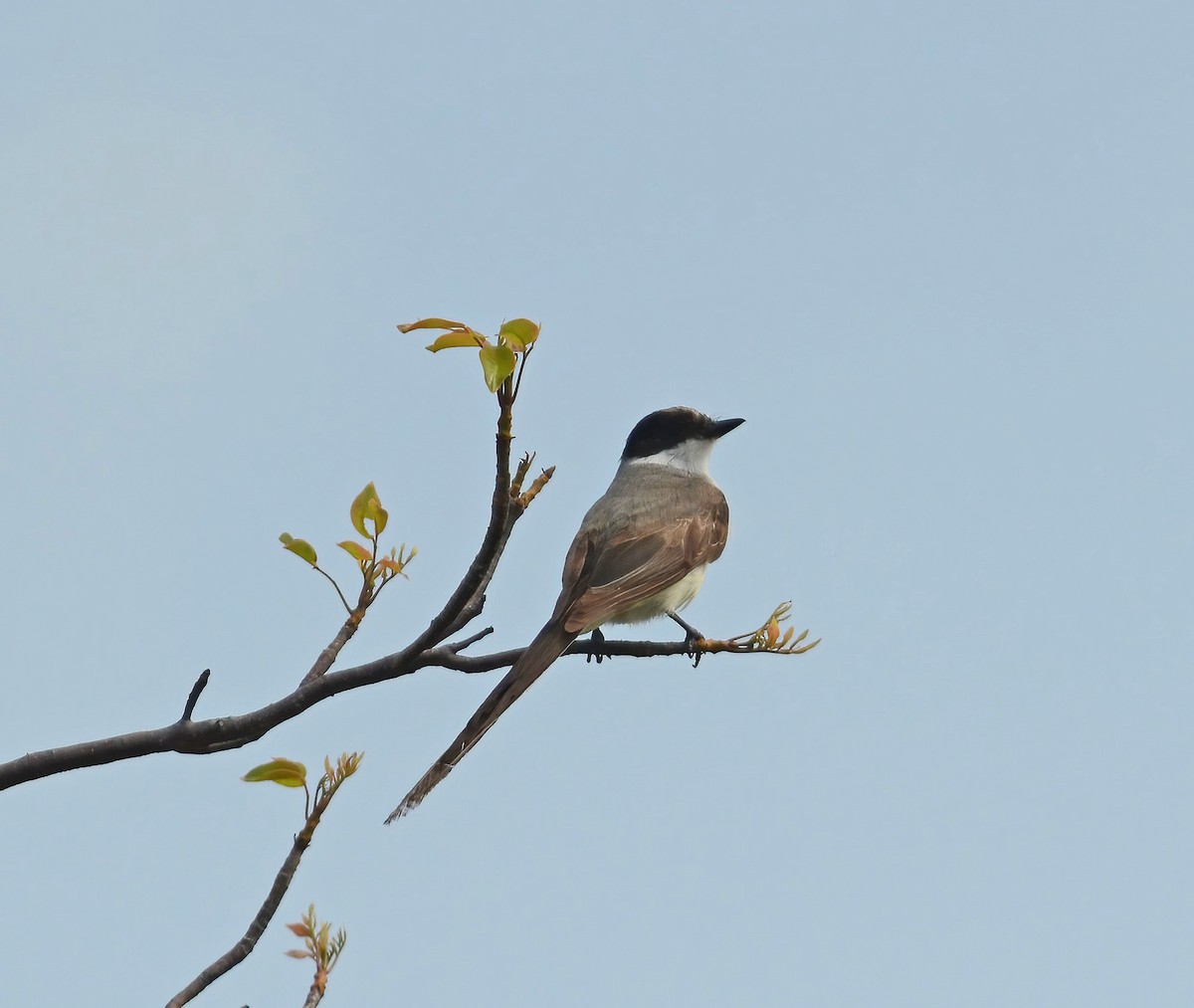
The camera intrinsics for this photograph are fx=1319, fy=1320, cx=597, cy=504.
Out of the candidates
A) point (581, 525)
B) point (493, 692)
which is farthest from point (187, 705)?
point (581, 525)

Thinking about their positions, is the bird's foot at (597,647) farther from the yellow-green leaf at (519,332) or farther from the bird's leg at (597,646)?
the yellow-green leaf at (519,332)

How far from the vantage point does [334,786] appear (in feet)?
12.7

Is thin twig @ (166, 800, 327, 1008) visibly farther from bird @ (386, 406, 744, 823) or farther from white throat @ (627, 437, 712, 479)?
white throat @ (627, 437, 712, 479)

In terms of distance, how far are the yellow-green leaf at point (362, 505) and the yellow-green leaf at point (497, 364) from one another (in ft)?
3.24

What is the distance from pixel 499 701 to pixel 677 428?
18.3ft

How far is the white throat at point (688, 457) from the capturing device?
11.3 metres

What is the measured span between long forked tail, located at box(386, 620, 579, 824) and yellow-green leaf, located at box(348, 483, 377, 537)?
126 centimetres

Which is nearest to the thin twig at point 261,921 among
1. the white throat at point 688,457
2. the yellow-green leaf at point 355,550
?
the yellow-green leaf at point 355,550

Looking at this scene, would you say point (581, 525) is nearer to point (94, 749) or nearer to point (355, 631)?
point (355, 631)

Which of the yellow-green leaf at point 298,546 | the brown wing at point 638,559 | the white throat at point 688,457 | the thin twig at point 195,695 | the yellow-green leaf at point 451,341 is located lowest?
the thin twig at point 195,695

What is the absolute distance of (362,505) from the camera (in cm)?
448

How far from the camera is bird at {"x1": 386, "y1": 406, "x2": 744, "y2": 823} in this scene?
23.1 feet

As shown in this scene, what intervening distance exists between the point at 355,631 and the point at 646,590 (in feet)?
13.0

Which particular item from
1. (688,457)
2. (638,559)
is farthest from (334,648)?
(688,457)
